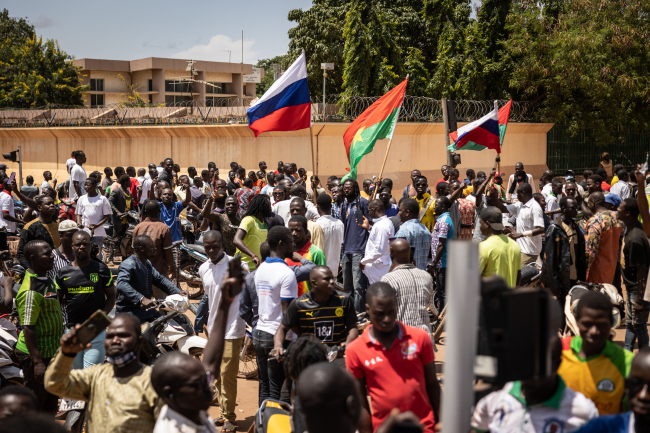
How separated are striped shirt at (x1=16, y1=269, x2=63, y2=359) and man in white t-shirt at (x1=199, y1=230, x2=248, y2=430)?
126cm

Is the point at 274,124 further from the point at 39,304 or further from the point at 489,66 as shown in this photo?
the point at 489,66

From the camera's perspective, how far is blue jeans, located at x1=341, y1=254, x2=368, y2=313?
769 cm

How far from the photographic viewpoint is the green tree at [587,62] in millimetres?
21547

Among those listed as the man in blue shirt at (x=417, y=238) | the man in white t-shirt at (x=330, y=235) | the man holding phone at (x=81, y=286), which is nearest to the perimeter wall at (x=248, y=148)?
the man in white t-shirt at (x=330, y=235)

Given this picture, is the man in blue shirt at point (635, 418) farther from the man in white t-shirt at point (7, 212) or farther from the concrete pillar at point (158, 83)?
the concrete pillar at point (158, 83)

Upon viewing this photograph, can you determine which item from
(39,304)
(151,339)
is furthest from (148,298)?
(39,304)

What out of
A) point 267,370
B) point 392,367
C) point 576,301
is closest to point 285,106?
point 267,370

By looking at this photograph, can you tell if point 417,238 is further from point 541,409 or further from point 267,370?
point 541,409

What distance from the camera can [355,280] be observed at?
309 inches

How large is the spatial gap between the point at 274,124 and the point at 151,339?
5.02 meters

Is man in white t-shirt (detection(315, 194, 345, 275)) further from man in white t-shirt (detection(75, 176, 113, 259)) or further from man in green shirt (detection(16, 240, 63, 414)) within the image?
man in white t-shirt (detection(75, 176, 113, 259))

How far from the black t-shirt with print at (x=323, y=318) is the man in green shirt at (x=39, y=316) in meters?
1.90

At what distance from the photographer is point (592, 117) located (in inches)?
916

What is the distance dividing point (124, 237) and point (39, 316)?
684 centimetres
